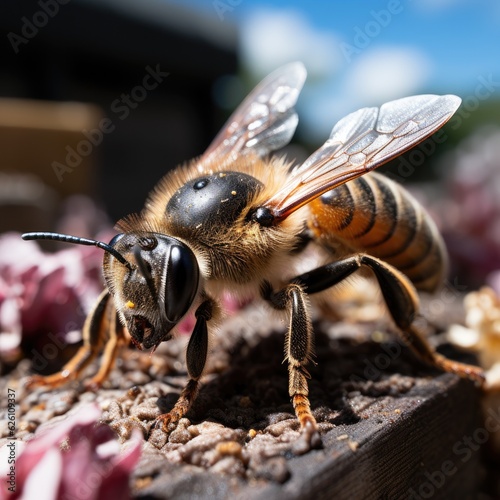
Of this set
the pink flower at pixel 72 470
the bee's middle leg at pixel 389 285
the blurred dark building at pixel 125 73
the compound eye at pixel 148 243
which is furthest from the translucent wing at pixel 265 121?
the blurred dark building at pixel 125 73

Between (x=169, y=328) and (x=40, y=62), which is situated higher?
(x=40, y=62)

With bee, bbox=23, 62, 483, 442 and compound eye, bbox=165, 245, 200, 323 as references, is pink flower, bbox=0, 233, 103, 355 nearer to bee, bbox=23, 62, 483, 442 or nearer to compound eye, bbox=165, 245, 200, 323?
bee, bbox=23, 62, 483, 442

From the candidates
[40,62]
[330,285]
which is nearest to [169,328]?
[330,285]

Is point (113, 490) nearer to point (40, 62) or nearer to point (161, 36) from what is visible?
point (40, 62)

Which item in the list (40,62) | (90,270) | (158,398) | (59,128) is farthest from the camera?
(40,62)

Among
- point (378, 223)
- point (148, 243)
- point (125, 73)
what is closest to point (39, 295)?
point (148, 243)

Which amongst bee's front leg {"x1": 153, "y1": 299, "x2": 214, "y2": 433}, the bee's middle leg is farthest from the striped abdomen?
bee's front leg {"x1": 153, "y1": 299, "x2": 214, "y2": 433}
